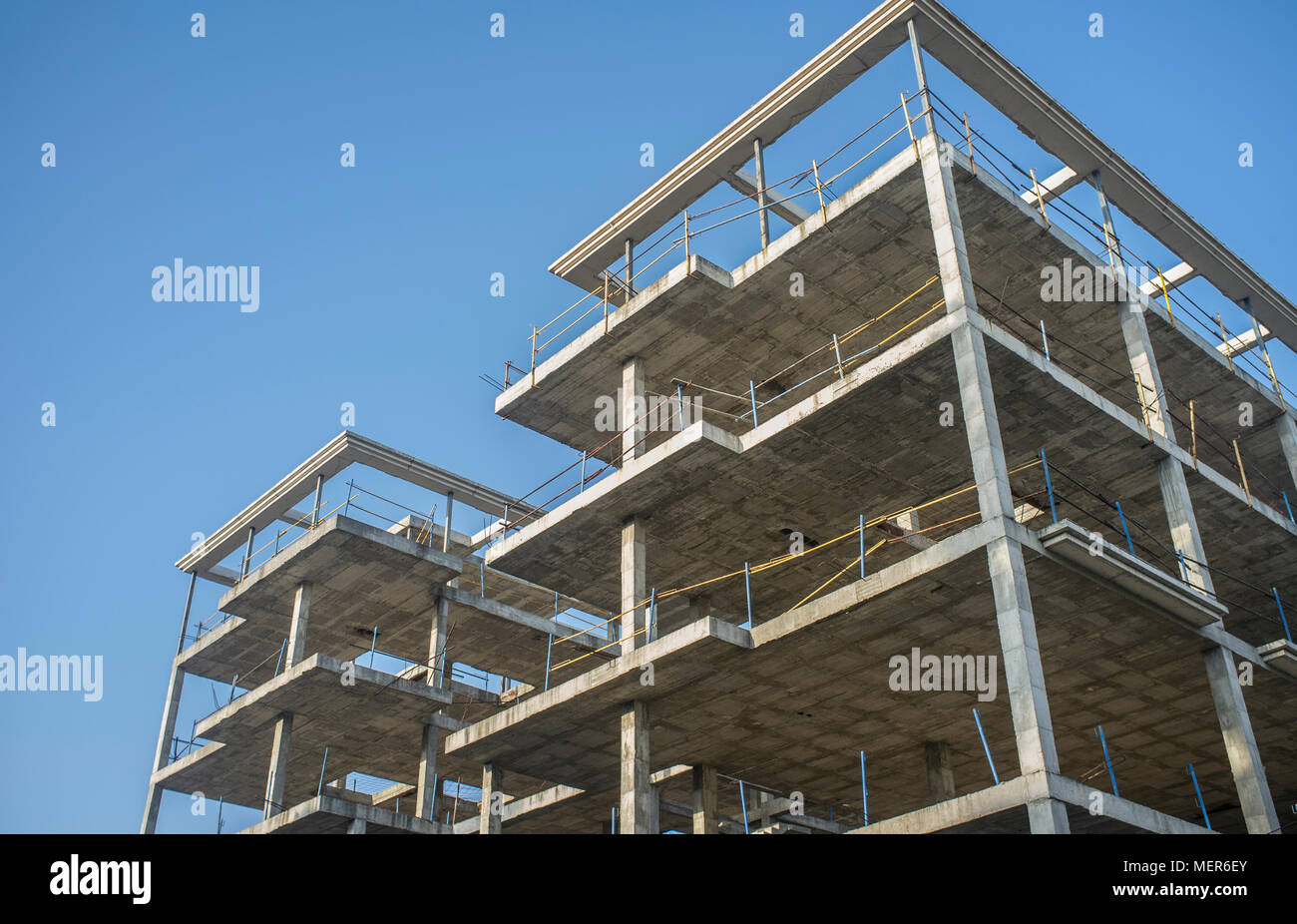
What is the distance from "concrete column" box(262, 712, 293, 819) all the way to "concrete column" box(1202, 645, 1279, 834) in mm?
A: 21436

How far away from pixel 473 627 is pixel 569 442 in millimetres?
7837

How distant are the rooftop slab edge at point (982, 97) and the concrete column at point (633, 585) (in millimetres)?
6433

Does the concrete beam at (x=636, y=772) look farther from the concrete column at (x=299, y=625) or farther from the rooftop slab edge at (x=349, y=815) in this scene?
the concrete column at (x=299, y=625)

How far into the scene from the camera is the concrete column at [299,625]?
31.4 metres

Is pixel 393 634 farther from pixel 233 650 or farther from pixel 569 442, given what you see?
pixel 569 442

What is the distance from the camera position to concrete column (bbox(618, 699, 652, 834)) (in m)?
22.3

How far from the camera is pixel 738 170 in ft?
86.1

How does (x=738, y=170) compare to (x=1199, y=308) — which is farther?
(x=1199, y=308)

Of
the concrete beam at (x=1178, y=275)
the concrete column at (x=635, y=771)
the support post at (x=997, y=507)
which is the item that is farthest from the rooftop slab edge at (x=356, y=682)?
the concrete beam at (x=1178, y=275)

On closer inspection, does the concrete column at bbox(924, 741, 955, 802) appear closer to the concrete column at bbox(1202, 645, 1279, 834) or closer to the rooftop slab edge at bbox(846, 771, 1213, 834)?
the concrete column at bbox(1202, 645, 1279, 834)

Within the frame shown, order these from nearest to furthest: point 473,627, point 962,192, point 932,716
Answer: point 962,192 → point 932,716 → point 473,627

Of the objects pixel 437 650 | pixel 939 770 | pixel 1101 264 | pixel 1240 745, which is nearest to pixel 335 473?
pixel 437 650
